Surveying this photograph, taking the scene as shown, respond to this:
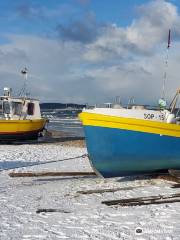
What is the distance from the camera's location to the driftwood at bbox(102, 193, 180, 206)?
861cm

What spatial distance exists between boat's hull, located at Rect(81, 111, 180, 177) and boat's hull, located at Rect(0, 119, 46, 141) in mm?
14317

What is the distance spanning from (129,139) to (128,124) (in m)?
0.37

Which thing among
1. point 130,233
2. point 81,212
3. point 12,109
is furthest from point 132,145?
point 12,109

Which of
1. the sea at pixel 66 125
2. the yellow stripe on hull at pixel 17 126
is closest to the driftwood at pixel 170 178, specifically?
the sea at pixel 66 125

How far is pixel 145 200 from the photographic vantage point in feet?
29.0

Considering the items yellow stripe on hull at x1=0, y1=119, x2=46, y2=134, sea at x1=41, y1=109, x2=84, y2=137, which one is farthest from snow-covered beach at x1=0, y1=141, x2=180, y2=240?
yellow stripe on hull at x1=0, y1=119, x2=46, y2=134

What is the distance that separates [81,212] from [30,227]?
4.32 ft

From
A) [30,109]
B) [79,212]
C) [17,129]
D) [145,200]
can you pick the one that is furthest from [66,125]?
[79,212]

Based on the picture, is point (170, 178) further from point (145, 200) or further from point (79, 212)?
point (79, 212)

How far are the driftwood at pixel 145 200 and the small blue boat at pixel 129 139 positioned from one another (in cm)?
213

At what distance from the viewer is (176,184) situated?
10.7 metres

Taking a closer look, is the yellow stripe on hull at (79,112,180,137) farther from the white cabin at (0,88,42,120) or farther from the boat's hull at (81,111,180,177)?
the white cabin at (0,88,42,120)

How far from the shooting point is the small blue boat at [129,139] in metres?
10.9

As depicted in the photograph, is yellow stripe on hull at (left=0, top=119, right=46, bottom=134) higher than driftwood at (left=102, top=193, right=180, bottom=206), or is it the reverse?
yellow stripe on hull at (left=0, top=119, right=46, bottom=134)
